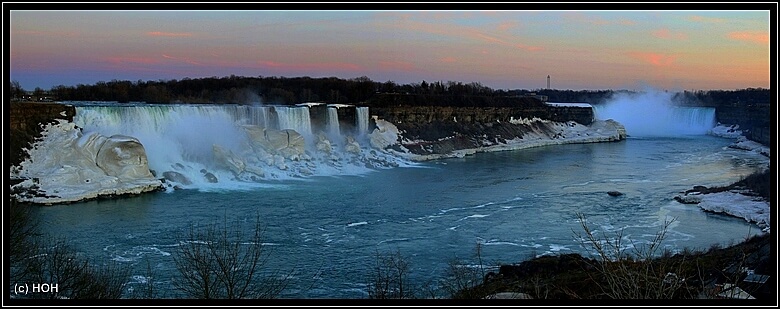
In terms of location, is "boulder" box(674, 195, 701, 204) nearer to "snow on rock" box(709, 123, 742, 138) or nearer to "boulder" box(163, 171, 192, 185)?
"snow on rock" box(709, 123, 742, 138)

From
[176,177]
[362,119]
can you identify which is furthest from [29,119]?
[362,119]

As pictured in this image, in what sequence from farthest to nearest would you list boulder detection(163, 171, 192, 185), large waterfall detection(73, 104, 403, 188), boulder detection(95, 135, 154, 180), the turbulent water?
large waterfall detection(73, 104, 403, 188) → boulder detection(163, 171, 192, 185) → boulder detection(95, 135, 154, 180) → the turbulent water

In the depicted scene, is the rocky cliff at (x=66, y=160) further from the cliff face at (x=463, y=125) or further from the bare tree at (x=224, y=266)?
the cliff face at (x=463, y=125)

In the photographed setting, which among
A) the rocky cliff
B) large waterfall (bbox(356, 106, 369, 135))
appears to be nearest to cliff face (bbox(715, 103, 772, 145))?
the rocky cliff

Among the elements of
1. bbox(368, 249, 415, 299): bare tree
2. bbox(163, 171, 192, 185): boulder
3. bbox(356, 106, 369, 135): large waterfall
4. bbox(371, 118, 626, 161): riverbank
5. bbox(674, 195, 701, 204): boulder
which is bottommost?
bbox(368, 249, 415, 299): bare tree

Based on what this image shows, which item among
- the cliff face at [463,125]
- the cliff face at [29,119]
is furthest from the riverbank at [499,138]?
the cliff face at [29,119]
